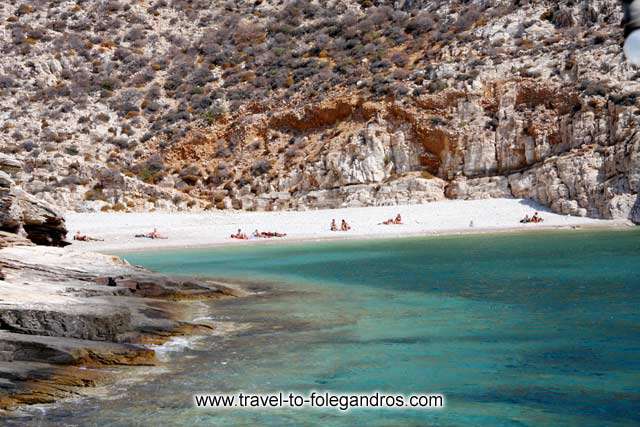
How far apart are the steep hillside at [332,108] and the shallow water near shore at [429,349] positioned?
18741mm

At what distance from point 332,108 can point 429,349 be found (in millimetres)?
35885

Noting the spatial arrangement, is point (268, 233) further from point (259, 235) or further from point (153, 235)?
point (153, 235)

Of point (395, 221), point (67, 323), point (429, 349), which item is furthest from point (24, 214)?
point (395, 221)

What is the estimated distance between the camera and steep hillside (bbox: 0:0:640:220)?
3578 cm

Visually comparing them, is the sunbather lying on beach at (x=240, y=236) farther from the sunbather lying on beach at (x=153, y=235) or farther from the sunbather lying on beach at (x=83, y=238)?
the sunbather lying on beach at (x=83, y=238)

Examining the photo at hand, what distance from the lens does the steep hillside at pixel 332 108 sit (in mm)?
35781

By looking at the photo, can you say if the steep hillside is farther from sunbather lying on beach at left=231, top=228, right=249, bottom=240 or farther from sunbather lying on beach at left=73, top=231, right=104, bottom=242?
sunbather lying on beach at left=231, top=228, right=249, bottom=240

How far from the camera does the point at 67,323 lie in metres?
8.48

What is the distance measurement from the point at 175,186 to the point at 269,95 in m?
10.5

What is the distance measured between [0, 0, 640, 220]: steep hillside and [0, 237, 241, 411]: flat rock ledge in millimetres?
25607

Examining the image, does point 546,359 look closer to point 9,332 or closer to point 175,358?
point 175,358

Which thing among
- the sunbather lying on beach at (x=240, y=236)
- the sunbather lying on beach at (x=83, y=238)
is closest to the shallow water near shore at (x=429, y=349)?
the sunbather lying on beach at (x=240, y=236)

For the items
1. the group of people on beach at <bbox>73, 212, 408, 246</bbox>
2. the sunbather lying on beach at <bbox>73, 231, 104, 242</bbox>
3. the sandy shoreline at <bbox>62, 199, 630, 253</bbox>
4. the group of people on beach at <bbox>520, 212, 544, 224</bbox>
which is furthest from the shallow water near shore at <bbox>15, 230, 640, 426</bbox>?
the sunbather lying on beach at <bbox>73, 231, 104, 242</bbox>

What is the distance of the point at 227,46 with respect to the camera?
56.8 metres
